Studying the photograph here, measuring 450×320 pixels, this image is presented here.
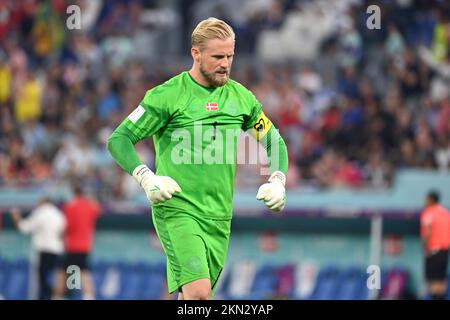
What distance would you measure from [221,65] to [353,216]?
1047cm

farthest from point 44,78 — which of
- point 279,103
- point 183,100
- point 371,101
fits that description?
point 183,100

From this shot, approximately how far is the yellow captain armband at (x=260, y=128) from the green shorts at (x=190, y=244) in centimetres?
72

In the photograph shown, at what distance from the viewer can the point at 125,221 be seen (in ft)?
65.5

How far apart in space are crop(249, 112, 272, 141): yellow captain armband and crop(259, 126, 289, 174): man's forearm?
0.09 ft

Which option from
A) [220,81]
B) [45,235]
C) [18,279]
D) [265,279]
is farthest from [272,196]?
[18,279]

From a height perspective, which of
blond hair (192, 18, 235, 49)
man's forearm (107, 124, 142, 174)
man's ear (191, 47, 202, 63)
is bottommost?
man's forearm (107, 124, 142, 174)

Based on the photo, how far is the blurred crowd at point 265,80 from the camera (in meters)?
20.6

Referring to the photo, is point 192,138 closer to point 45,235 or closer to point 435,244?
point 435,244

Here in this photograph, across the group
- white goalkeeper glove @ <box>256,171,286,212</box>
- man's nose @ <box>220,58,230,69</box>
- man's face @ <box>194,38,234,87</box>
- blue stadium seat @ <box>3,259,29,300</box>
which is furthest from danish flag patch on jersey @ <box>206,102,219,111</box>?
blue stadium seat @ <box>3,259,29,300</box>

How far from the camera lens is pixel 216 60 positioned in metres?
9.02

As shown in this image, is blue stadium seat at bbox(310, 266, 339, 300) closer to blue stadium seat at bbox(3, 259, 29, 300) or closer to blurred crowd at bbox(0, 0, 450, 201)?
blurred crowd at bbox(0, 0, 450, 201)

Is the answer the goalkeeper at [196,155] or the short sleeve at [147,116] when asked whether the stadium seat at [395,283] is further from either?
the short sleeve at [147,116]

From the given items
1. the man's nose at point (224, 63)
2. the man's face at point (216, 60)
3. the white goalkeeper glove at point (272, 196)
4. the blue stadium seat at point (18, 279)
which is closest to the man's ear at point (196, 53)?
the man's face at point (216, 60)

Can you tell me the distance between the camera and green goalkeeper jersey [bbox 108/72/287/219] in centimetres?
905
